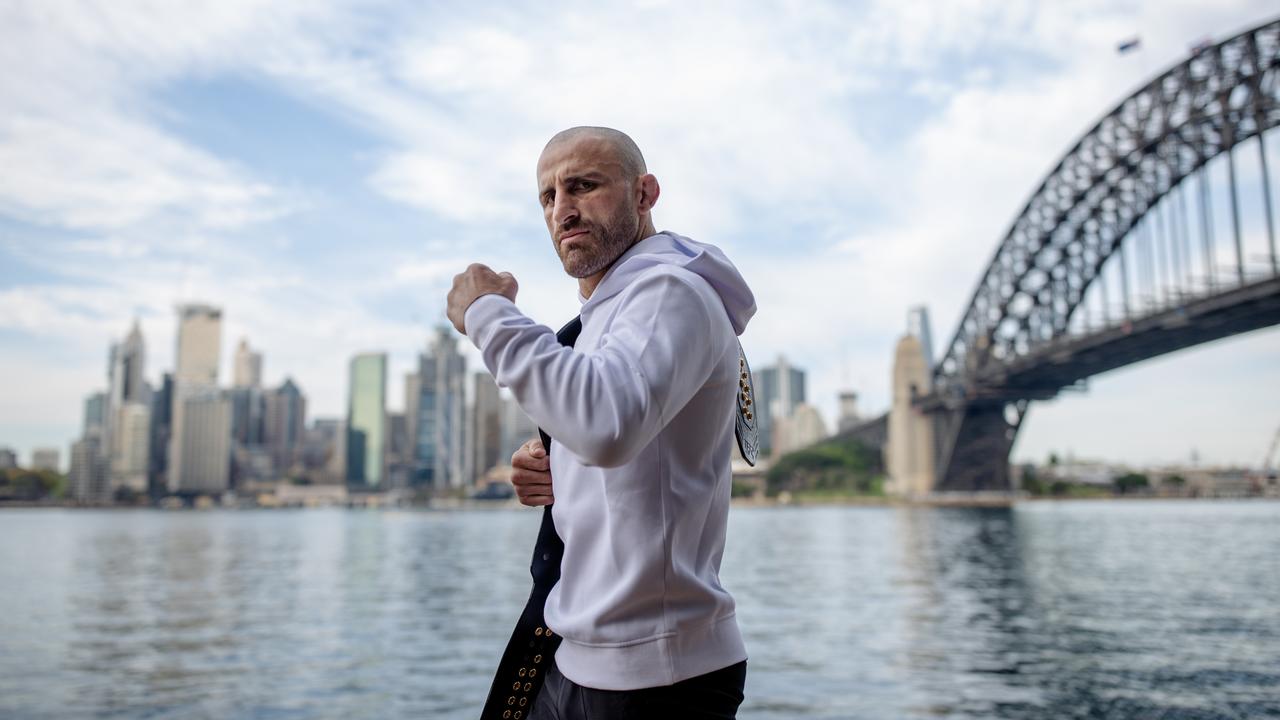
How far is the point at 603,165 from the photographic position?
5.20 ft

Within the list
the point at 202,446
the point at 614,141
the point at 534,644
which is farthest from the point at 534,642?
the point at 202,446

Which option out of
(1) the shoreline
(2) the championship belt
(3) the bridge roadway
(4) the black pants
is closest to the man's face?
(2) the championship belt

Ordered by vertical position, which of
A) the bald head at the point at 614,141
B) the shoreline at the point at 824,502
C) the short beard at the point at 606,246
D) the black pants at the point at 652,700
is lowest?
the shoreline at the point at 824,502

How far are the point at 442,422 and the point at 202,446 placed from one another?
33.0 meters

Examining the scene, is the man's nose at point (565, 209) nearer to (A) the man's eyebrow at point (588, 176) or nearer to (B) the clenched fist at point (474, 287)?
(A) the man's eyebrow at point (588, 176)

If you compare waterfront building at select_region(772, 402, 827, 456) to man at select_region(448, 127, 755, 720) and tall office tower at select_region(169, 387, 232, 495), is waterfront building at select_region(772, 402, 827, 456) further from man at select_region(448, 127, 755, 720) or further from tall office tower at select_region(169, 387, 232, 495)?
man at select_region(448, 127, 755, 720)

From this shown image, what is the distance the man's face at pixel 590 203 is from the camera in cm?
158

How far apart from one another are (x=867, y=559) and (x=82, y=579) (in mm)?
17569

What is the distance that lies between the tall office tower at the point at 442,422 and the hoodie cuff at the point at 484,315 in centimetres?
14156

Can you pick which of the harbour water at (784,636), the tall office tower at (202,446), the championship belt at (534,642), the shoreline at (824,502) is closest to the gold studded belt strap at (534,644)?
the championship belt at (534,642)

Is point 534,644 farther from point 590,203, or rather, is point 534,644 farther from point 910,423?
point 910,423

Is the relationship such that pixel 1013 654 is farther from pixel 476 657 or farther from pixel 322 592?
pixel 322 592

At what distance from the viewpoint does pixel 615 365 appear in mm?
1348

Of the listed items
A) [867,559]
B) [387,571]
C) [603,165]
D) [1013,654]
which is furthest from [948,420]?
[603,165]
